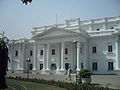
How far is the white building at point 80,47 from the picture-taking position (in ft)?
135

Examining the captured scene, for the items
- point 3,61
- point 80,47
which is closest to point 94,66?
point 80,47

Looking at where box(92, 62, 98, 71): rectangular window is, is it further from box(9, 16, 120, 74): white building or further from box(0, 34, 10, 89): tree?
box(0, 34, 10, 89): tree

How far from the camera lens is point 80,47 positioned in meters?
43.1

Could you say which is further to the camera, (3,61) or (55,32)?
(55,32)

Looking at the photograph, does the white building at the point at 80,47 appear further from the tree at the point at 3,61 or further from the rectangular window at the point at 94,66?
the tree at the point at 3,61

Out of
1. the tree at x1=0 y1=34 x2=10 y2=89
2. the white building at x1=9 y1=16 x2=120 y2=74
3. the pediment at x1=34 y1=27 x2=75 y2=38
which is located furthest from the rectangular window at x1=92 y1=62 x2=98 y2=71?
the tree at x1=0 y1=34 x2=10 y2=89

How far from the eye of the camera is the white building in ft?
135

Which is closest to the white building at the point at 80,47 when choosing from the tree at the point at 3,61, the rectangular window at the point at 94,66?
the rectangular window at the point at 94,66

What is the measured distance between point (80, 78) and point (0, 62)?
774 cm

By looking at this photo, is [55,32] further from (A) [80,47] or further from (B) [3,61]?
(B) [3,61]

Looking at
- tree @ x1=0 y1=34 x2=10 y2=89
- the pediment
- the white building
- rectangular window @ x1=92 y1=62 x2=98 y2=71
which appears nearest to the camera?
tree @ x1=0 y1=34 x2=10 y2=89

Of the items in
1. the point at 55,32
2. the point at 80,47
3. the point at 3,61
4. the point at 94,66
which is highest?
the point at 55,32

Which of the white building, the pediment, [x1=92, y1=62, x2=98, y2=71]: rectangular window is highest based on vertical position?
the pediment

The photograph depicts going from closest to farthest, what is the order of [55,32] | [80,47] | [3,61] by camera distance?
[3,61] → [80,47] → [55,32]
